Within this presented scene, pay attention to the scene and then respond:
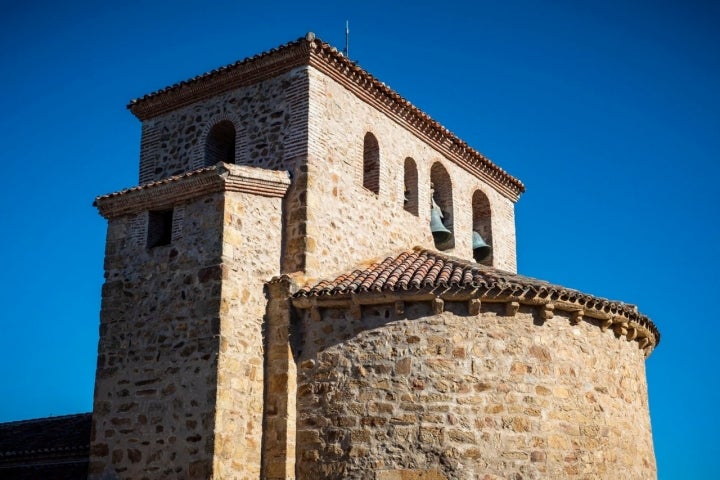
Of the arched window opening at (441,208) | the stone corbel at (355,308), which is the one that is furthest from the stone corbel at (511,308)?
the arched window opening at (441,208)

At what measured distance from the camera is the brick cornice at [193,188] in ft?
39.4

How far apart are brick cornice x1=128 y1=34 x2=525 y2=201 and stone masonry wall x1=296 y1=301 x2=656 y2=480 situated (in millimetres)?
4327

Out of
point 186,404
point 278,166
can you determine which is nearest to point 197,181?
point 278,166

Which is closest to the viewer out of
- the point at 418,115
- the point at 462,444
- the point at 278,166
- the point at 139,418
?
the point at 462,444

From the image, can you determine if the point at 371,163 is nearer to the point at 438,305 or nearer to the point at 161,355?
the point at 438,305

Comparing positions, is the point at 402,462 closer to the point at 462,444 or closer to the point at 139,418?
the point at 462,444

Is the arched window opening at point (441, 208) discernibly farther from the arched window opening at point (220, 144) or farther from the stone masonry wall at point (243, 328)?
the stone masonry wall at point (243, 328)

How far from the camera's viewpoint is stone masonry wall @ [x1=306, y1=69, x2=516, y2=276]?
42.1 feet

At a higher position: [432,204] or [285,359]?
[432,204]

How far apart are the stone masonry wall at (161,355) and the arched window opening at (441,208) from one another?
5.10 metres

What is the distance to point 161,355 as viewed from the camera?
11.8m

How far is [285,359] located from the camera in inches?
458

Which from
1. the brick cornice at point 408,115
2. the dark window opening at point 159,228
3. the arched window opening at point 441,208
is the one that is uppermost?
the brick cornice at point 408,115

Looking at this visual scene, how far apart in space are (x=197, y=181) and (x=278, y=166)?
58.9 inches
